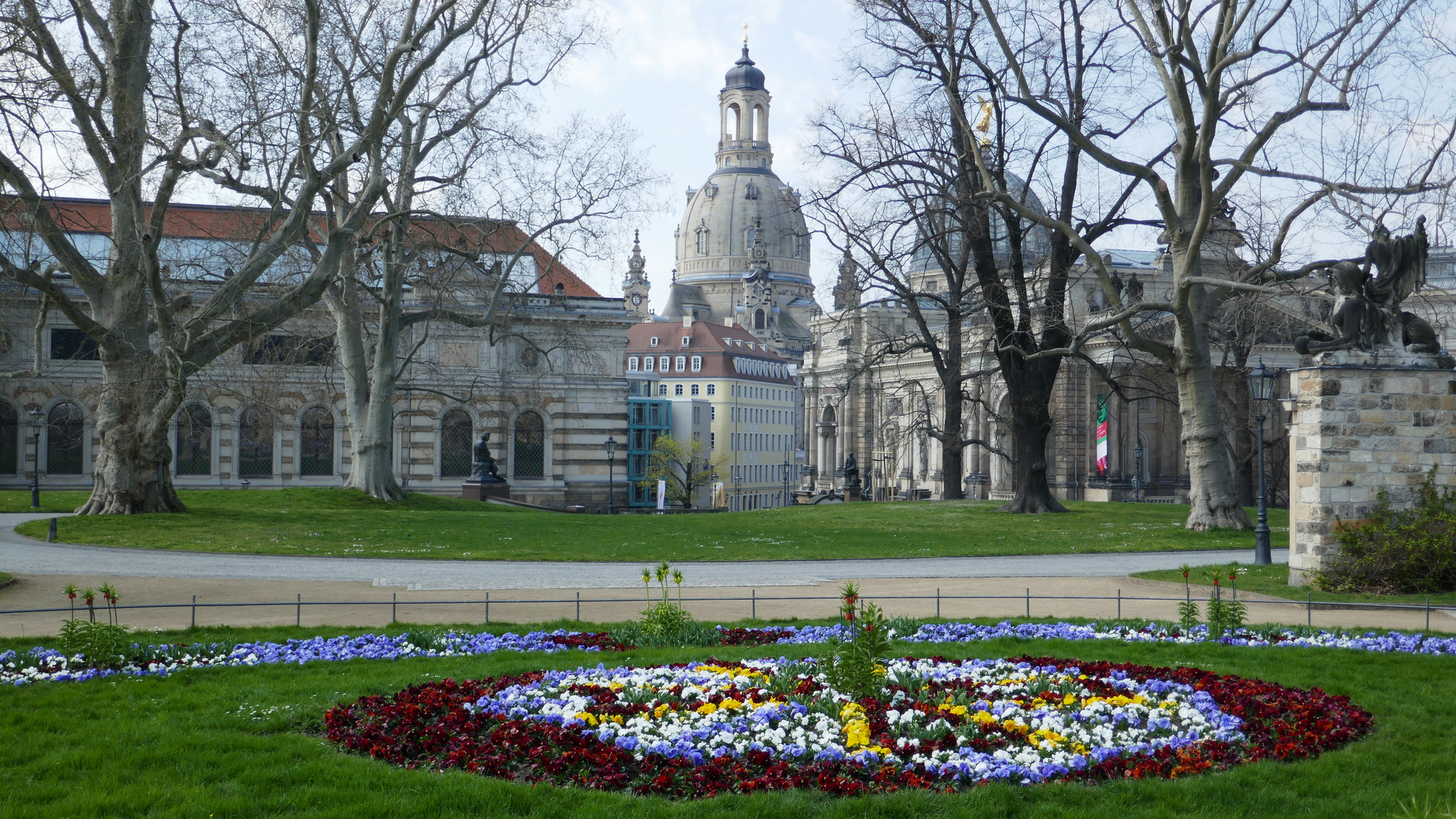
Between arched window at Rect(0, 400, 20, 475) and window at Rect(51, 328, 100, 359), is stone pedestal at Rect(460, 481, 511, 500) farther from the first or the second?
arched window at Rect(0, 400, 20, 475)

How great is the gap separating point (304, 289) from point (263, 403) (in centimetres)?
1511

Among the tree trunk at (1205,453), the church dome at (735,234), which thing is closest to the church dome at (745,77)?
the church dome at (735,234)

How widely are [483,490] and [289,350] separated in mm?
8462

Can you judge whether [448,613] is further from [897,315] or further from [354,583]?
[897,315]

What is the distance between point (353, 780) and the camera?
7.15 metres

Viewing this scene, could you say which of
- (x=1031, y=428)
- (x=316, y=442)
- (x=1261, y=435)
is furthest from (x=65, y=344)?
(x=1261, y=435)

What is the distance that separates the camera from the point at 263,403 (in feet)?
128

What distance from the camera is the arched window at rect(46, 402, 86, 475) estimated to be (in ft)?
147

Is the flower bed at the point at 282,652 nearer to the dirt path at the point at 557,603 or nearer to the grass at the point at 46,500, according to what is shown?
the dirt path at the point at 557,603

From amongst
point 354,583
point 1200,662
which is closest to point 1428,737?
point 1200,662

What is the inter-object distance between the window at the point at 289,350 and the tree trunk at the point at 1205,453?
23303 mm

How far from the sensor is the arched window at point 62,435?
147 feet

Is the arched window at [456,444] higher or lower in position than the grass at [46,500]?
higher

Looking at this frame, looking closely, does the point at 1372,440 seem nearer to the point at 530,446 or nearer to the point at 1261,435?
the point at 1261,435
